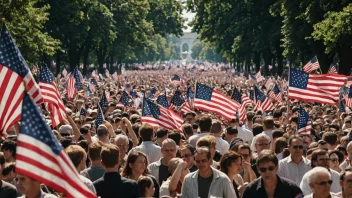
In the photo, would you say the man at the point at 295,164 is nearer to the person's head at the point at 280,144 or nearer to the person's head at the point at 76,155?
the person's head at the point at 280,144

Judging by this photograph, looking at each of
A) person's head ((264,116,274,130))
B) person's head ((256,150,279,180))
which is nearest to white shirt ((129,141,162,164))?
person's head ((264,116,274,130))

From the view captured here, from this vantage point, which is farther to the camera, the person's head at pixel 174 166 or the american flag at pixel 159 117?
the american flag at pixel 159 117

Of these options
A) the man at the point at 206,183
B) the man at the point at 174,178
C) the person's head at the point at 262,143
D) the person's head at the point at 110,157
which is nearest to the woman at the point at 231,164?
the man at the point at 174,178

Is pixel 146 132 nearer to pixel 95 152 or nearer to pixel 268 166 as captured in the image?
pixel 95 152

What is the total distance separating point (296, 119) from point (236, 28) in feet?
169

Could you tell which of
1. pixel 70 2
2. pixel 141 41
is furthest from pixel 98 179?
pixel 141 41

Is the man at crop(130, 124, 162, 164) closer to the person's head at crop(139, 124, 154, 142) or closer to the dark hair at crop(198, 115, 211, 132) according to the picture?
the person's head at crop(139, 124, 154, 142)

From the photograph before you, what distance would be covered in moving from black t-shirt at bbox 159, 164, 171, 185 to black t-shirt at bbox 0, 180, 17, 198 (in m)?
2.52

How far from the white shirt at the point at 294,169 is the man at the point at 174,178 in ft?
4.56

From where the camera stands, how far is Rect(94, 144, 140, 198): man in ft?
28.7

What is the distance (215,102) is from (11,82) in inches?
335

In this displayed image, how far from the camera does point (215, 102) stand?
19156 mm

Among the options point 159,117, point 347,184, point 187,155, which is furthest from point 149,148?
point 159,117

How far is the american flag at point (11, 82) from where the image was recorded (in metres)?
10.8
